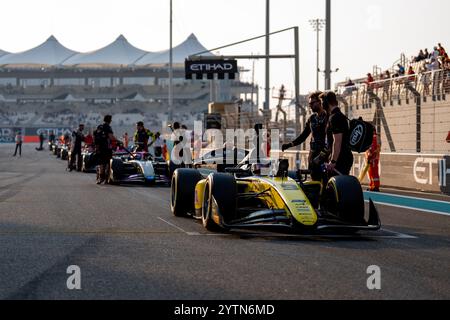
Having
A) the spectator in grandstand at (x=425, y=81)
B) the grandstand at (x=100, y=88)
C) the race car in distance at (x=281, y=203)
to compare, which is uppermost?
the grandstand at (x=100, y=88)

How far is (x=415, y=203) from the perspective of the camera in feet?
48.9

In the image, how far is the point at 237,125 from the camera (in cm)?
3806

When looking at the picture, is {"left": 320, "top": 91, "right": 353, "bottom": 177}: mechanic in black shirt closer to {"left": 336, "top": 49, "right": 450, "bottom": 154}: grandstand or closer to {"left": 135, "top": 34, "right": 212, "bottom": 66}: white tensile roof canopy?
{"left": 336, "top": 49, "right": 450, "bottom": 154}: grandstand

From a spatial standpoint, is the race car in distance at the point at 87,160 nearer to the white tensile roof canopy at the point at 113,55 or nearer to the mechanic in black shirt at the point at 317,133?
the mechanic in black shirt at the point at 317,133

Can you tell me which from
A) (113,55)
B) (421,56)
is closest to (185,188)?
(421,56)

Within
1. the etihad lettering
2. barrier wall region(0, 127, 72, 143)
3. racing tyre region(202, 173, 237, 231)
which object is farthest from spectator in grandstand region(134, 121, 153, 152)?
barrier wall region(0, 127, 72, 143)

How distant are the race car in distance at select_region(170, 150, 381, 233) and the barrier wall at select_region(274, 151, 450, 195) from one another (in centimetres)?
762

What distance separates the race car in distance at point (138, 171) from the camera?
19.4 metres

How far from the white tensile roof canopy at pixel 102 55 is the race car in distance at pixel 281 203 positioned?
413ft

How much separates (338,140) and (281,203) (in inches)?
49.8

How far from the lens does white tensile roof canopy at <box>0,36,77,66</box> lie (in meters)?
143

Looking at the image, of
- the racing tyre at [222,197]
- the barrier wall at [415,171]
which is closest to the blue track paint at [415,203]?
the barrier wall at [415,171]

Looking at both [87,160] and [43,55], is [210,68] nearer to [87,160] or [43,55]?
[87,160]
